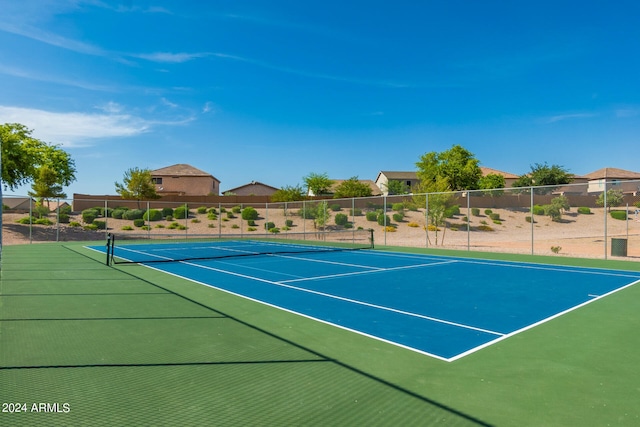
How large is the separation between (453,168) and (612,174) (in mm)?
44312

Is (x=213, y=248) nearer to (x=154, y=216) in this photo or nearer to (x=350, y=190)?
(x=154, y=216)

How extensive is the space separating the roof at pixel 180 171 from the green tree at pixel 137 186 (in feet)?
67.4

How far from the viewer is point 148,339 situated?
529 centimetres

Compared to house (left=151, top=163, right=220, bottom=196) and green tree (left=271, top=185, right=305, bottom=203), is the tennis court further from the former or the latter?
house (left=151, top=163, right=220, bottom=196)

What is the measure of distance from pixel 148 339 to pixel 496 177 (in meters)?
62.2

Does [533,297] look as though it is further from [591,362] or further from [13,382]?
[13,382]

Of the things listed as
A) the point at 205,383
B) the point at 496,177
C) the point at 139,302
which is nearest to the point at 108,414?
the point at 205,383

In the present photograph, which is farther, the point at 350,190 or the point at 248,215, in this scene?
the point at 350,190

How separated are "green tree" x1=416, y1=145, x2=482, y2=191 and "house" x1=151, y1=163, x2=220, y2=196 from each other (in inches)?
1287

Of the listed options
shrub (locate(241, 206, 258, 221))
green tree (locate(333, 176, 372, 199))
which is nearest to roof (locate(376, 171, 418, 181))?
green tree (locate(333, 176, 372, 199))

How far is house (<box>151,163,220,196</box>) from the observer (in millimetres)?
66875

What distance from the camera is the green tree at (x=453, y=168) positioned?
53.7 m

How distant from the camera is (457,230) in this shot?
38094mm

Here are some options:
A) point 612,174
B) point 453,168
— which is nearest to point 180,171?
point 453,168
